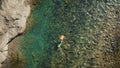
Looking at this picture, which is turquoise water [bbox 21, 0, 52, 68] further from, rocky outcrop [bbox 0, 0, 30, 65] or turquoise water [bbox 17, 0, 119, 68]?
rocky outcrop [bbox 0, 0, 30, 65]

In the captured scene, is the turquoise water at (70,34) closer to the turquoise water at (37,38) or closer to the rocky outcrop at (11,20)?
the turquoise water at (37,38)

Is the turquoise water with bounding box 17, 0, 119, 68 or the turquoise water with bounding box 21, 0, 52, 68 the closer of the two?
the turquoise water with bounding box 17, 0, 119, 68

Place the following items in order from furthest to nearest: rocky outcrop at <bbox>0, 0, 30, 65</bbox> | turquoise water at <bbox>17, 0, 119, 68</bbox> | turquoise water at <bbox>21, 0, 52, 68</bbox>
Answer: turquoise water at <bbox>21, 0, 52, 68</bbox>, rocky outcrop at <bbox>0, 0, 30, 65</bbox>, turquoise water at <bbox>17, 0, 119, 68</bbox>

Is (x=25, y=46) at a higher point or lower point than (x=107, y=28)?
lower

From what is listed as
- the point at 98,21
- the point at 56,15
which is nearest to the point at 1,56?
the point at 56,15

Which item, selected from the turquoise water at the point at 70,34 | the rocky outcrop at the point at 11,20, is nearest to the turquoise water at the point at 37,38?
the turquoise water at the point at 70,34

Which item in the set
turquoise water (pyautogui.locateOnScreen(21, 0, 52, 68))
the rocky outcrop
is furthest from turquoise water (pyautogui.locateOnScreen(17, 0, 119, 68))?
the rocky outcrop

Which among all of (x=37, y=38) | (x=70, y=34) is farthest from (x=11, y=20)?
(x=70, y=34)

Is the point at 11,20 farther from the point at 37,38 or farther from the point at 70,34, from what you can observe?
the point at 70,34

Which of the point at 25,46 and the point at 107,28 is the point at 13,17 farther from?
the point at 107,28
